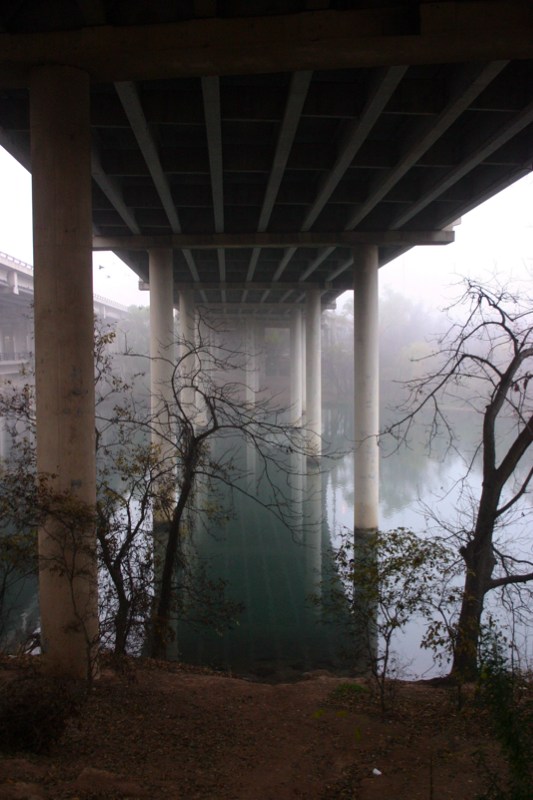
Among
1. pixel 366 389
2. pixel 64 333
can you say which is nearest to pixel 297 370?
pixel 366 389

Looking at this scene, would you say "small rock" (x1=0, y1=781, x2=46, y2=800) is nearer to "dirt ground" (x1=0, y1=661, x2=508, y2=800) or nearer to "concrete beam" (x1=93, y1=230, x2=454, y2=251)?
"dirt ground" (x1=0, y1=661, x2=508, y2=800)

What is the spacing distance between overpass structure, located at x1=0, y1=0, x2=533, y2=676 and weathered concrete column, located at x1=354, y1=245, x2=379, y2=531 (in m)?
0.06

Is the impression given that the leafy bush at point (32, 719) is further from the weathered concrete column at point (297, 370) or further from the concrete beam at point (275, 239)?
the weathered concrete column at point (297, 370)

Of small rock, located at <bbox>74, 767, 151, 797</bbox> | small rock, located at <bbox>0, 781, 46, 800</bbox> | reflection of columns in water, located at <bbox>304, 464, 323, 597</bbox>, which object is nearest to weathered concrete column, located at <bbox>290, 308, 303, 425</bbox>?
reflection of columns in water, located at <bbox>304, 464, 323, 597</bbox>

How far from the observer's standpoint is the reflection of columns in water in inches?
634

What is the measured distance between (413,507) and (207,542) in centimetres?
814

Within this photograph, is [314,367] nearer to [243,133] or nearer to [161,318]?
[161,318]

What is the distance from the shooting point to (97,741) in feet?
19.3

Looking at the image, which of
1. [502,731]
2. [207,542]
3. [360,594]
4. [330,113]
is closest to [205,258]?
[207,542]

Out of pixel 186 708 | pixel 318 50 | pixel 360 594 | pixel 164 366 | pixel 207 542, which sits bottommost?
pixel 207 542

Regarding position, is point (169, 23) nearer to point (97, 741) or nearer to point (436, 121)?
point (436, 121)

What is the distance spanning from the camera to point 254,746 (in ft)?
20.0

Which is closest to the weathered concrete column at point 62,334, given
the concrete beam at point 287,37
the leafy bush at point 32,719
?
the concrete beam at point 287,37

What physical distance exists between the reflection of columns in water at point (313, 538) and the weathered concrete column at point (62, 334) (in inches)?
202
